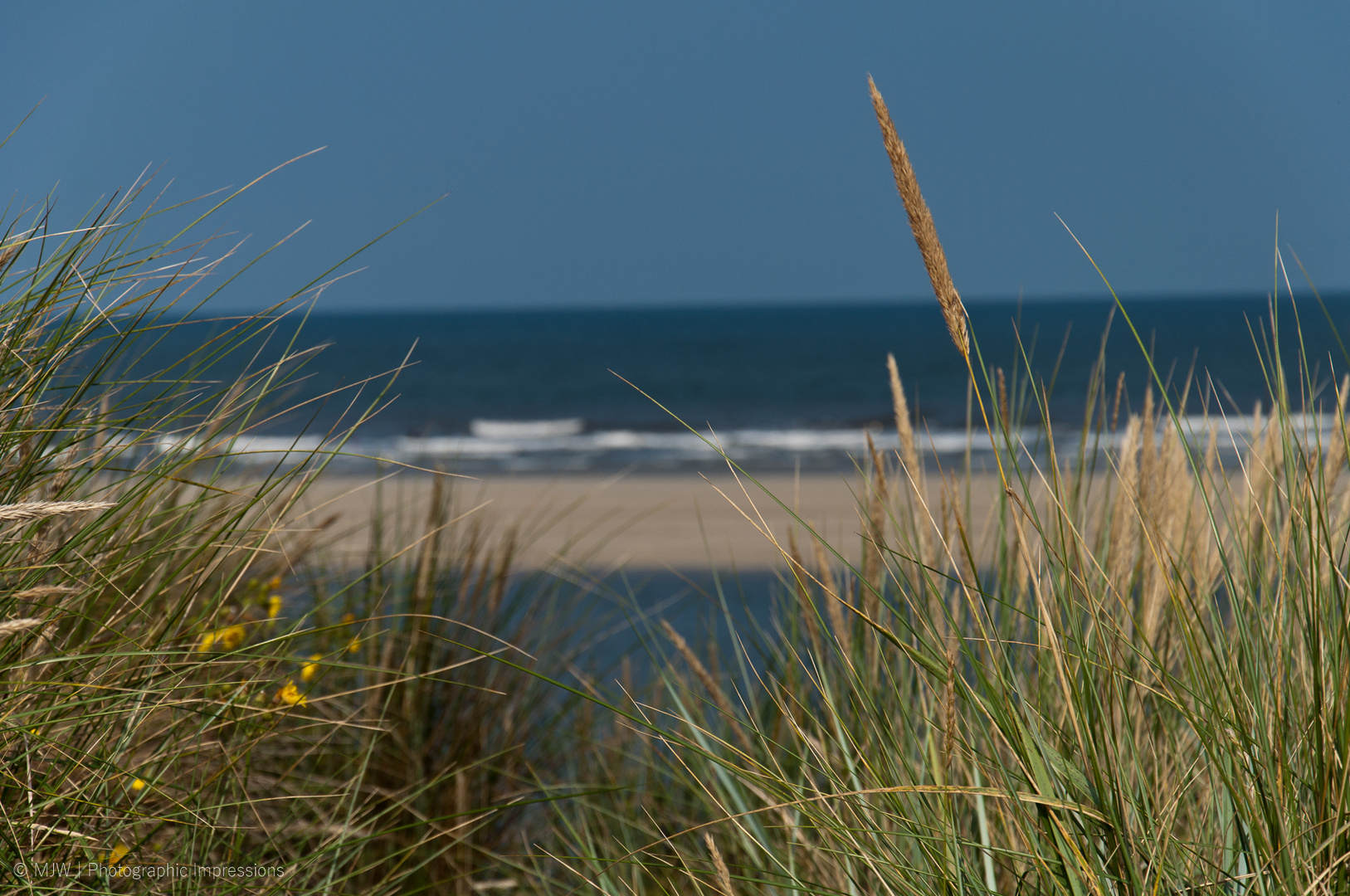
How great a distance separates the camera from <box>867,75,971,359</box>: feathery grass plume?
0.70m

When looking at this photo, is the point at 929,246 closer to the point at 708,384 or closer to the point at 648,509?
the point at 648,509

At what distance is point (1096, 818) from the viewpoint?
2.50 ft

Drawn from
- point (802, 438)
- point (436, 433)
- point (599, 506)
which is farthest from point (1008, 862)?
point (436, 433)

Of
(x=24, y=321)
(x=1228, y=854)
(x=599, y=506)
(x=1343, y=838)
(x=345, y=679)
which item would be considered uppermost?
(x=24, y=321)

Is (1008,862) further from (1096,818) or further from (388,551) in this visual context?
(388,551)

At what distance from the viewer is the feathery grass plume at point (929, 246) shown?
0.70 metres

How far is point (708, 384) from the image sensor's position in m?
26.3

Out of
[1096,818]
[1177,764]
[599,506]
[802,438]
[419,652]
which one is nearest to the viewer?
[1096,818]

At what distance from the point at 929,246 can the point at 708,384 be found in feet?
84.1

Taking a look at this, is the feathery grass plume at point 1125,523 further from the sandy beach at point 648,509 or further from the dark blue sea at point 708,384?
the sandy beach at point 648,509

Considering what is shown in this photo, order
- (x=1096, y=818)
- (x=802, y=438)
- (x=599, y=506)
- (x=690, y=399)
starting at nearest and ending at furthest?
1. (x=1096, y=818)
2. (x=599, y=506)
3. (x=802, y=438)
4. (x=690, y=399)

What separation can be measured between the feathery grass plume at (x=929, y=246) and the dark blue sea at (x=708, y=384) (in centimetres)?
19

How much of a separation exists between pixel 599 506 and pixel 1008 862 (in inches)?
342

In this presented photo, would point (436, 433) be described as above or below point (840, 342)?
below
